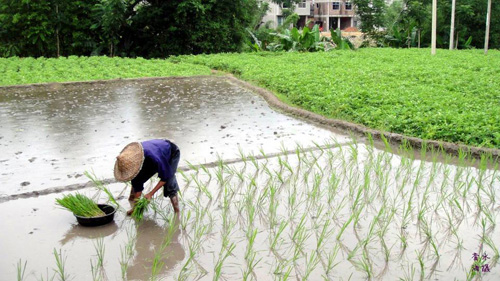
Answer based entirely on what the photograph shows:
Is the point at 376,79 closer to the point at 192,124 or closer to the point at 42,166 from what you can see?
the point at 192,124

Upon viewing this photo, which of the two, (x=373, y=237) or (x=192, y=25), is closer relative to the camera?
(x=373, y=237)

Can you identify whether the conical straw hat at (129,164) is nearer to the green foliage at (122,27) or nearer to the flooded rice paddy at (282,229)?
the flooded rice paddy at (282,229)

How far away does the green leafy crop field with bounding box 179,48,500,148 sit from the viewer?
6.43 metres

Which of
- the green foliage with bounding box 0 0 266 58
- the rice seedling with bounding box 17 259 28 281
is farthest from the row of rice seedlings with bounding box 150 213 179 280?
the green foliage with bounding box 0 0 266 58

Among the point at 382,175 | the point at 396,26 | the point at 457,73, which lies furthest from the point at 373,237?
the point at 396,26

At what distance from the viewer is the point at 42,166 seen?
226 inches

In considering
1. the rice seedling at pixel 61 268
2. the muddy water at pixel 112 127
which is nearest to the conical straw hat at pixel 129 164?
the rice seedling at pixel 61 268

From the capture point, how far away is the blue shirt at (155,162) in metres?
3.96

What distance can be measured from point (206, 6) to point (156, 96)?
10561mm

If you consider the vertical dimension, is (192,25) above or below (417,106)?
above

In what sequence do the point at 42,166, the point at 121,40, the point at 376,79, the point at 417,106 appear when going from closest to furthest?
the point at 42,166, the point at 417,106, the point at 376,79, the point at 121,40

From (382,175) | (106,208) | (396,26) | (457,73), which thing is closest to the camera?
(106,208)

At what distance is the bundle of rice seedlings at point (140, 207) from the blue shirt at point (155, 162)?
15cm

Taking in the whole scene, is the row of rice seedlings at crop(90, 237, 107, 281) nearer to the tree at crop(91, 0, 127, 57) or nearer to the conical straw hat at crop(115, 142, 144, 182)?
the conical straw hat at crop(115, 142, 144, 182)
